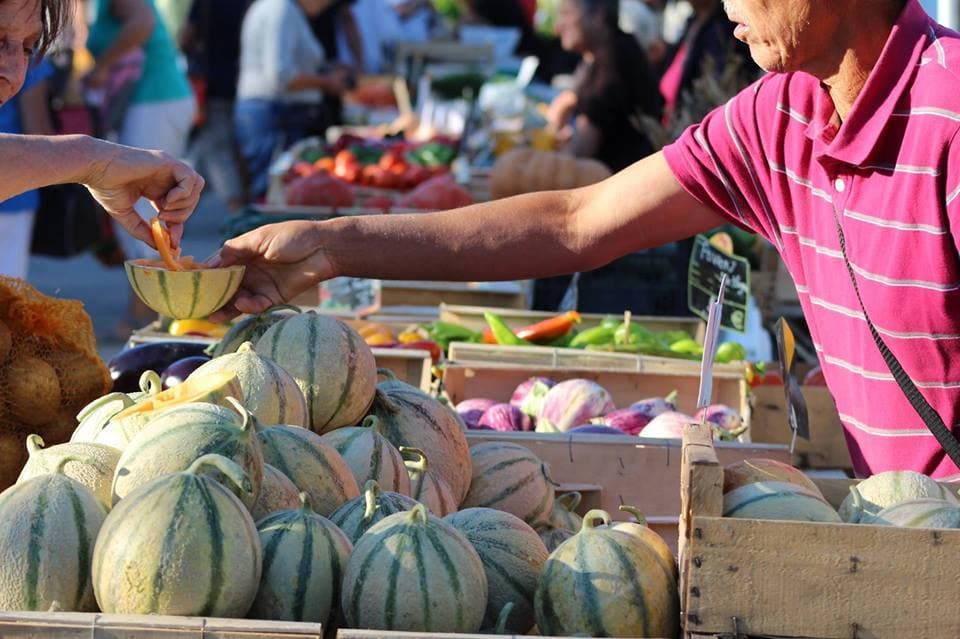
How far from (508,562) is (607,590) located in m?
0.21

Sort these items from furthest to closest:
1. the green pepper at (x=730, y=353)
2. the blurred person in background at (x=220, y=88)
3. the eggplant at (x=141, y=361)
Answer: the blurred person in background at (x=220, y=88) → the green pepper at (x=730, y=353) → the eggplant at (x=141, y=361)

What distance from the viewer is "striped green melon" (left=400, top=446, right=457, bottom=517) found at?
2.06 meters

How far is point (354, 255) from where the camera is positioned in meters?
2.81

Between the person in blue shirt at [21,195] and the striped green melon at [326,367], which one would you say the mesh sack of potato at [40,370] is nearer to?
the striped green melon at [326,367]

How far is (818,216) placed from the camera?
8.35 feet

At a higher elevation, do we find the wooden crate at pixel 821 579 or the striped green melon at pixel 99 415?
the striped green melon at pixel 99 415

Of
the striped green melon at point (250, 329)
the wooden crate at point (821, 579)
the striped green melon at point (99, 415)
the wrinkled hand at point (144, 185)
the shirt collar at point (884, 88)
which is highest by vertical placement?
the shirt collar at point (884, 88)

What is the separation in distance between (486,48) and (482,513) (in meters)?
14.1

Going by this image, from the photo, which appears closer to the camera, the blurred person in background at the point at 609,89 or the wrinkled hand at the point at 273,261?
the wrinkled hand at the point at 273,261

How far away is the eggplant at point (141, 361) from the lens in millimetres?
3258

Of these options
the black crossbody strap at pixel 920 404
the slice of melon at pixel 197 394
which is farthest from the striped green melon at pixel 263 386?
the black crossbody strap at pixel 920 404

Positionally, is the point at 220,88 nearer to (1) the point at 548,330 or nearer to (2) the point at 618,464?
(1) the point at 548,330

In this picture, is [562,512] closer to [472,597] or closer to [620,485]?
[620,485]

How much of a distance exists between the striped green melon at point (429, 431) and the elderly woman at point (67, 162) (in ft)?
2.03
